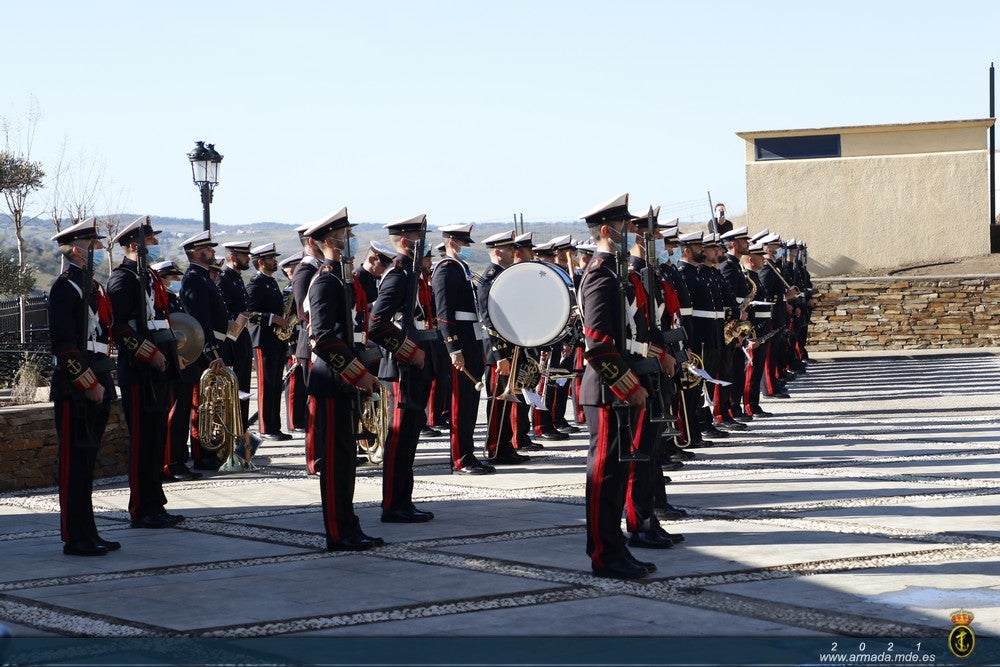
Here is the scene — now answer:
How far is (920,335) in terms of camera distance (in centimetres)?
3142

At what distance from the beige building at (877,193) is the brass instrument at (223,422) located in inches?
990

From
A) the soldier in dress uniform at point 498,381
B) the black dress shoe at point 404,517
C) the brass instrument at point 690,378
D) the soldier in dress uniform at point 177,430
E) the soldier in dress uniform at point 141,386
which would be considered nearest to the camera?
the black dress shoe at point 404,517

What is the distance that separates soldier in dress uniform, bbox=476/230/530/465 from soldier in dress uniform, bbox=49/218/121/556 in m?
4.27

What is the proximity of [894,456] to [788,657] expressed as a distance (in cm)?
756

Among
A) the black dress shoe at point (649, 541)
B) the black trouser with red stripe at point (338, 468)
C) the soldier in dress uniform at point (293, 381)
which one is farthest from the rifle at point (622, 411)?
the soldier in dress uniform at point (293, 381)

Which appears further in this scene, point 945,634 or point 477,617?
point 477,617

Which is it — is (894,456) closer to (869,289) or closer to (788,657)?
(788,657)

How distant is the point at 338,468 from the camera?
8664mm

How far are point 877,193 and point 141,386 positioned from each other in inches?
1137

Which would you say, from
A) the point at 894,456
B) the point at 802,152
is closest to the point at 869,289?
the point at 802,152

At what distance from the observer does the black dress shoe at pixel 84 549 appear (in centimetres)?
866

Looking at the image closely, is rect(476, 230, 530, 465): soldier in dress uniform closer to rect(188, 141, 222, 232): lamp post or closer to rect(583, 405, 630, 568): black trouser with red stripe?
rect(583, 405, 630, 568): black trouser with red stripe

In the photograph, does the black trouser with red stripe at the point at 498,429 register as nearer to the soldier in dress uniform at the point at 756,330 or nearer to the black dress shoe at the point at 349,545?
the black dress shoe at the point at 349,545

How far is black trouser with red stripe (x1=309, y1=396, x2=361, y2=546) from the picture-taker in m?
8.60
